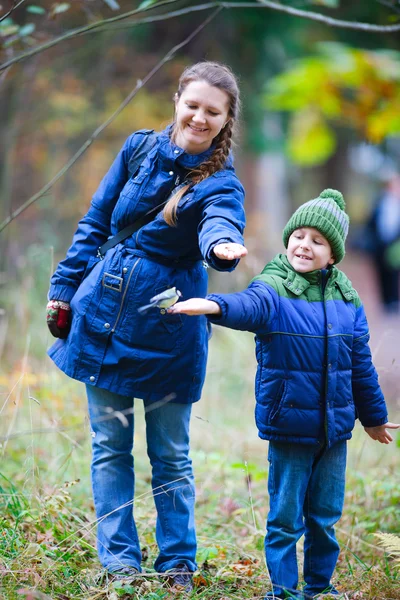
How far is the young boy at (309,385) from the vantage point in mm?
2645

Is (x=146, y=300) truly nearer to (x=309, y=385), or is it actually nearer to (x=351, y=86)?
(x=309, y=385)

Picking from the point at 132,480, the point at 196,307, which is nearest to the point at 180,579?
the point at 132,480

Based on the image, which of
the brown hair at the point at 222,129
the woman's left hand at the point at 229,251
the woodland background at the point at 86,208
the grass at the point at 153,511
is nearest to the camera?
the woman's left hand at the point at 229,251

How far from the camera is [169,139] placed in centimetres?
288

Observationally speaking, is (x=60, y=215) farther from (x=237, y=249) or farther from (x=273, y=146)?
(x=237, y=249)

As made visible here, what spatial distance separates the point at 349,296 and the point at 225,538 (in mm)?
1569

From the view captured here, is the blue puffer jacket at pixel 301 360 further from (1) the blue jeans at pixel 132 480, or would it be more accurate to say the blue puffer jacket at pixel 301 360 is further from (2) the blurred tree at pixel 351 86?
(2) the blurred tree at pixel 351 86

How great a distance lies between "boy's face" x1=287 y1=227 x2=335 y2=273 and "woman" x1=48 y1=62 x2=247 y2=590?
0.24 m

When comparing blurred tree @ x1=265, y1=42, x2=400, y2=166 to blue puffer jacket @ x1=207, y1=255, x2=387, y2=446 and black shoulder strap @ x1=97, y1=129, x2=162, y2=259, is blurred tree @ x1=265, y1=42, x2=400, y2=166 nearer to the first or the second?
black shoulder strap @ x1=97, y1=129, x2=162, y2=259

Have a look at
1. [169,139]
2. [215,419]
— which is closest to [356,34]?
[215,419]

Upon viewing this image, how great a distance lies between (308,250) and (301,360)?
425 millimetres

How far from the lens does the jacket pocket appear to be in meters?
2.63

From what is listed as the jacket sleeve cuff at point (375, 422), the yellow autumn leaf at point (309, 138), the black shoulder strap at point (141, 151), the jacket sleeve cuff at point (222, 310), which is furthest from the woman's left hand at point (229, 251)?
the yellow autumn leaf at point (309, 138)

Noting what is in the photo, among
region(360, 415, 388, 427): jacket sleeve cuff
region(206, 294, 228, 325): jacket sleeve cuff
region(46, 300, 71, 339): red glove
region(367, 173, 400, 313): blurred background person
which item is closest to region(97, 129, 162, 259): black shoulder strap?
region(46, 300, 71, 339): red glove
